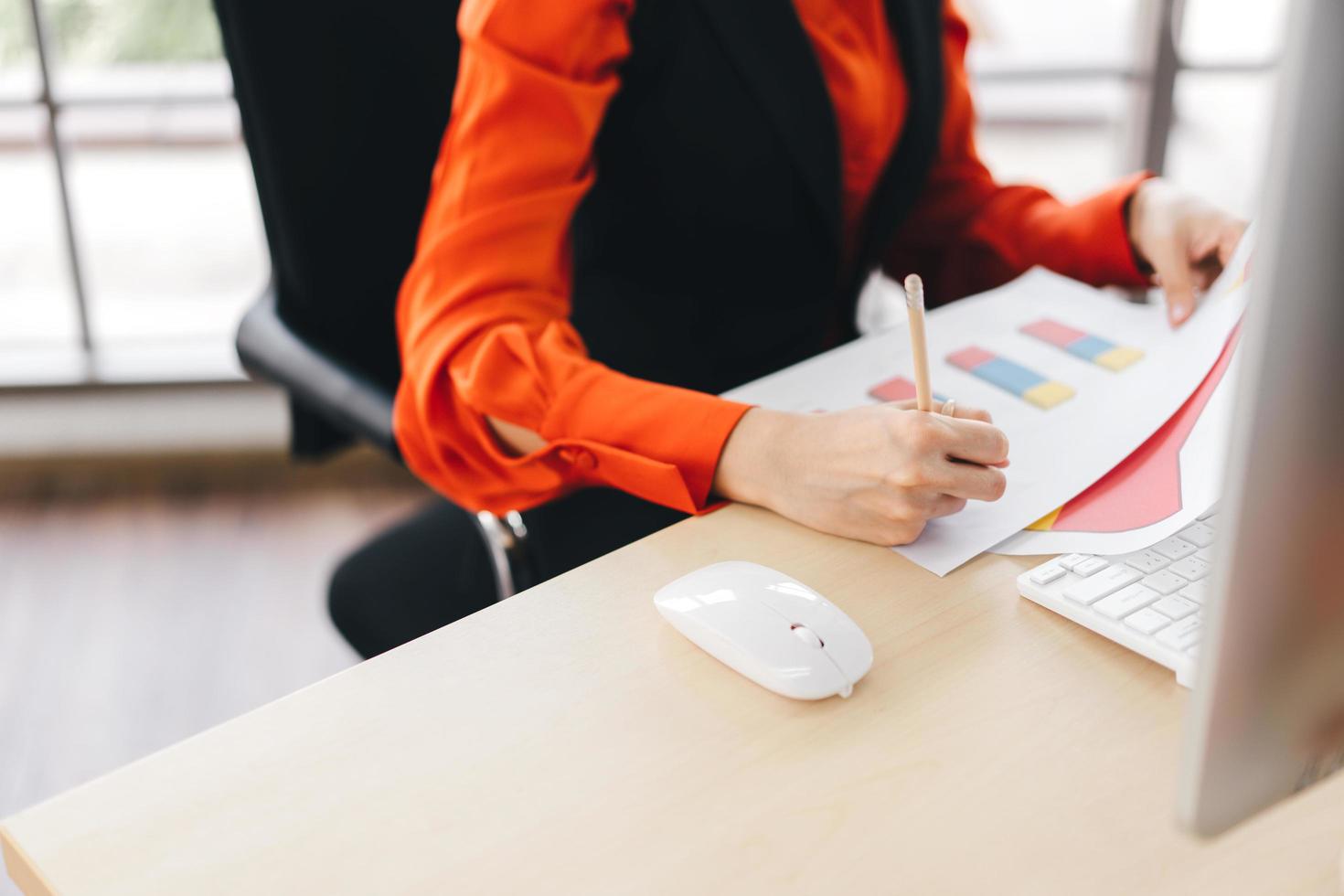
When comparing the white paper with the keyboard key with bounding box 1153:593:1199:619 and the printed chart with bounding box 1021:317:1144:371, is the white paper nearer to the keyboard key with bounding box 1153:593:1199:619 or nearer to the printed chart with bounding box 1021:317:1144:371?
the printed chart with bounding box 1021:317:1144:371

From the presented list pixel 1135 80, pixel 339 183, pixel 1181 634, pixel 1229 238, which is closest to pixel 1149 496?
pixel 1181 634

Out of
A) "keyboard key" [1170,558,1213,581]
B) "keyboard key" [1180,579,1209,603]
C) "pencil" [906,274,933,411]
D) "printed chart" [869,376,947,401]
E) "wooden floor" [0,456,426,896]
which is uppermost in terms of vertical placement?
"pencil" [906,274,933,411]

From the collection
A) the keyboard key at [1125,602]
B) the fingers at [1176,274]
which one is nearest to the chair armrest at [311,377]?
the keyboard key at [1125,602]

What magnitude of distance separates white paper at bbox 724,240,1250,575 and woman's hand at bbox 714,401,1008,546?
3 cm

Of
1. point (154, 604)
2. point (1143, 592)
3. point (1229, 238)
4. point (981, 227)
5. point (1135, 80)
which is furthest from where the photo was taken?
point (1135, 80)

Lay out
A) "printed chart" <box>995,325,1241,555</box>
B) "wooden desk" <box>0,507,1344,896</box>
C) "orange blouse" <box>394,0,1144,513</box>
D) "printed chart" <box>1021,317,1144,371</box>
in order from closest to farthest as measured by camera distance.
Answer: "wooden desk" <box>0,507,1344,896</box> → "printed chart" <box>995,325,1241,555</box> → "orange blouse" <box>394,0,1144,513</box> → "printed chart" <box>1021,317,1144,371</box>

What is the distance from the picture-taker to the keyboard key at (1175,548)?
0.71 m

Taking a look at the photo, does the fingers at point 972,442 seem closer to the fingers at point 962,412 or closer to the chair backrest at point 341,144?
the fingers at point 962,412

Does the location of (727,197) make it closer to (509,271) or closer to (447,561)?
(509,271)

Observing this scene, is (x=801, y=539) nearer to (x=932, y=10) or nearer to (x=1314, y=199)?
(x=1314, y=199)

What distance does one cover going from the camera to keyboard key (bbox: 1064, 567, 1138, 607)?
0.68 m

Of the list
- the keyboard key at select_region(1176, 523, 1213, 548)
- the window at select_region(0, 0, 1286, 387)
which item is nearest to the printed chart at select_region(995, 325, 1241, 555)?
the keyboard key at select_region(1176, 523, 1213, 548)

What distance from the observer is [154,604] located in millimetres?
2014

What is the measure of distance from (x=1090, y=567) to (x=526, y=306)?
488 millimetres
